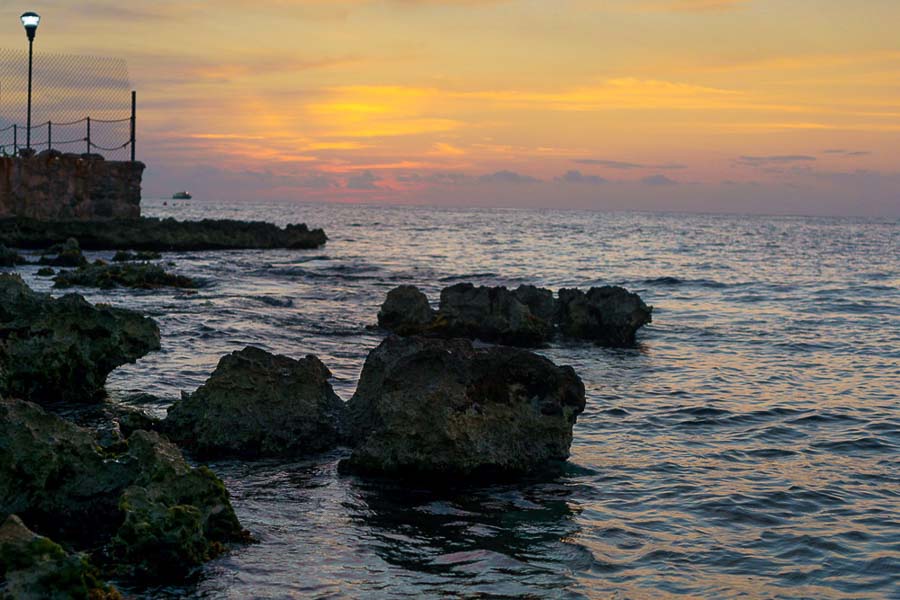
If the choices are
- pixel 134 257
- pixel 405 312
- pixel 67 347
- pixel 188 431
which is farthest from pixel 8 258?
pixel 188 431

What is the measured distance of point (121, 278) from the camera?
25891 mm

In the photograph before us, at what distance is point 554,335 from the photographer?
19656mm

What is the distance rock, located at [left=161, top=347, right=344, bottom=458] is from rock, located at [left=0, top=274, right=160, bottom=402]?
7.12 feet

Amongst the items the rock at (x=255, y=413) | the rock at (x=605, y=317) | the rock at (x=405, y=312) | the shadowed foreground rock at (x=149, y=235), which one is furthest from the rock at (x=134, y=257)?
the rock at (x=255, y=413)

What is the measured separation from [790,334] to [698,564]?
1526cm

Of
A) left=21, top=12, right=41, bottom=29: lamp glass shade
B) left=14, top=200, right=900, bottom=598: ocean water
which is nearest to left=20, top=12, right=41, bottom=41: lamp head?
left=21, top=12, right=41, bottom=29: lamp glass shade

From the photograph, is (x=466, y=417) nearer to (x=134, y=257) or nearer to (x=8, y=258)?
(x=8, y=258)

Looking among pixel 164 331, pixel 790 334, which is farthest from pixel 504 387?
pixel 790 334

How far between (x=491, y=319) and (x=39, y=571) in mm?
13695

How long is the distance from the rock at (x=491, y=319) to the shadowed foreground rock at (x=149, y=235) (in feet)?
86.7

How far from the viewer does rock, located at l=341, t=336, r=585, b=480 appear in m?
8.90

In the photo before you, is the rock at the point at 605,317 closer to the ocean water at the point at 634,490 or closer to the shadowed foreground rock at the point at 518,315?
the shadowed foreground rock at the point at 518,315

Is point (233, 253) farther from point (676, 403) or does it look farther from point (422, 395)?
point (422, 395)

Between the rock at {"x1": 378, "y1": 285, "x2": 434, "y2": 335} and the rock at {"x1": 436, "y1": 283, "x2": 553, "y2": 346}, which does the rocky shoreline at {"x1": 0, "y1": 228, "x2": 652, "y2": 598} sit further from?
the rock at {"x1": 378, "y1": 285, "x2": 434, "y2": 335}
